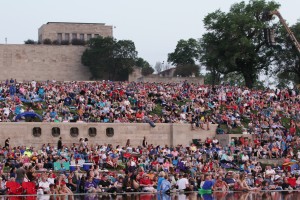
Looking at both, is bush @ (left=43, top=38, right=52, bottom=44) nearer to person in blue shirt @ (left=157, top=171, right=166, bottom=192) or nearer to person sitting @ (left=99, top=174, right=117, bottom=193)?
person sitting @ (left=99, top=174, right=117, bottom=193)

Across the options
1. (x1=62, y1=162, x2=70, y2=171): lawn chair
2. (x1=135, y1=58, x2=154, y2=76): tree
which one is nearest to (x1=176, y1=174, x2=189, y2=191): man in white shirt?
(x1=62, y1=162, x2=70, y2=171): lawn chair

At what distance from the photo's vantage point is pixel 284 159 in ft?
145

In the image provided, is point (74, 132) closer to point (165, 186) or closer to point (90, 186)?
point (90, 186)

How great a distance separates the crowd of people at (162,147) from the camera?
110 ft

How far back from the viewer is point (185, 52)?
319 feet

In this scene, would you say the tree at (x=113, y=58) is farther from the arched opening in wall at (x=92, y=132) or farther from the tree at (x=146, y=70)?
the arched opening in wall at (x=92, y=132)

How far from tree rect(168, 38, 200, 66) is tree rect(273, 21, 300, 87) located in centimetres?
1869

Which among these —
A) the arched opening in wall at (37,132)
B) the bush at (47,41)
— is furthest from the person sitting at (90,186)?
the bush at (47,41)

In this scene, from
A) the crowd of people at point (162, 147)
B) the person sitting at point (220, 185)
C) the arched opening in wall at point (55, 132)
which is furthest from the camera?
the arched opening in wall at point (55, 132)

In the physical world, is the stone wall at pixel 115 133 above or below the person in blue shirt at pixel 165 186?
above

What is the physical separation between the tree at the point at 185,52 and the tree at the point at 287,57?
61.3 feet

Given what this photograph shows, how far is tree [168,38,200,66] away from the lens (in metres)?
96.2

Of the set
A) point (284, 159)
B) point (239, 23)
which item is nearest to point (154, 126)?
point (284, 159)

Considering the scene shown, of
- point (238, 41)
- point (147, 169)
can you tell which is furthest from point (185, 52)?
point (147, 169)
